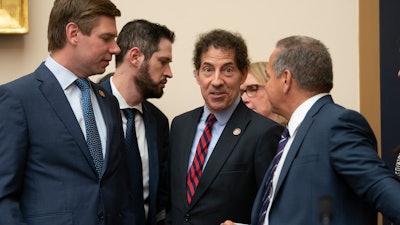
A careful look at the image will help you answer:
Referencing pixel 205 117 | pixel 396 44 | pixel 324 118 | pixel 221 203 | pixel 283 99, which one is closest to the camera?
pixel 324 118

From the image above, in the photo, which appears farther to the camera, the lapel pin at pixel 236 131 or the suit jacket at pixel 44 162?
the lapel pin at pixel 236 131

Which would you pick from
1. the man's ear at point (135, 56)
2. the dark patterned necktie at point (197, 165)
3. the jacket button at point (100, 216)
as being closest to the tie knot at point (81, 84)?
the jacket button at point (100, 216)

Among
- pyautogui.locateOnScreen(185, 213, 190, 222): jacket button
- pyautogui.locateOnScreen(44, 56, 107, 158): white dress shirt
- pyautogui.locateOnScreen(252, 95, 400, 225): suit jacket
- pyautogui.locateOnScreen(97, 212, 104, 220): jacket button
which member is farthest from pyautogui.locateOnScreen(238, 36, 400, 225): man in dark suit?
pyautogui.locateOnScreen(44, 56, 107, 158): white dress shirt


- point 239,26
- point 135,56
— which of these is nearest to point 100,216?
point 135,56

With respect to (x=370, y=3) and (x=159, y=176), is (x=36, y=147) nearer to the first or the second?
(x=159, y=176)

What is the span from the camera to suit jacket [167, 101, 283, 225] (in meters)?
3.37

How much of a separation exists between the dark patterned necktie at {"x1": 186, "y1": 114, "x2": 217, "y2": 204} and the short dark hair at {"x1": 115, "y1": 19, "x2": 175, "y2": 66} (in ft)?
2.46

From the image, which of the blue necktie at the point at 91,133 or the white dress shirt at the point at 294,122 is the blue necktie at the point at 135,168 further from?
the white dress shirt at the point at 294,122

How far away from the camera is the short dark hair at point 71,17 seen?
126 inches

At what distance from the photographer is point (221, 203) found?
3373 mm

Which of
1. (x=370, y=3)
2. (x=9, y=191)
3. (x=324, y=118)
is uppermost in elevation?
(x=370, y=3)

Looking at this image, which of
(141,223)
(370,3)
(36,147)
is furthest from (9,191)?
(370,3)

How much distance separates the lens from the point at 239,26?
4.94m

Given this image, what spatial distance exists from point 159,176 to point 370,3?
2.06 metres
